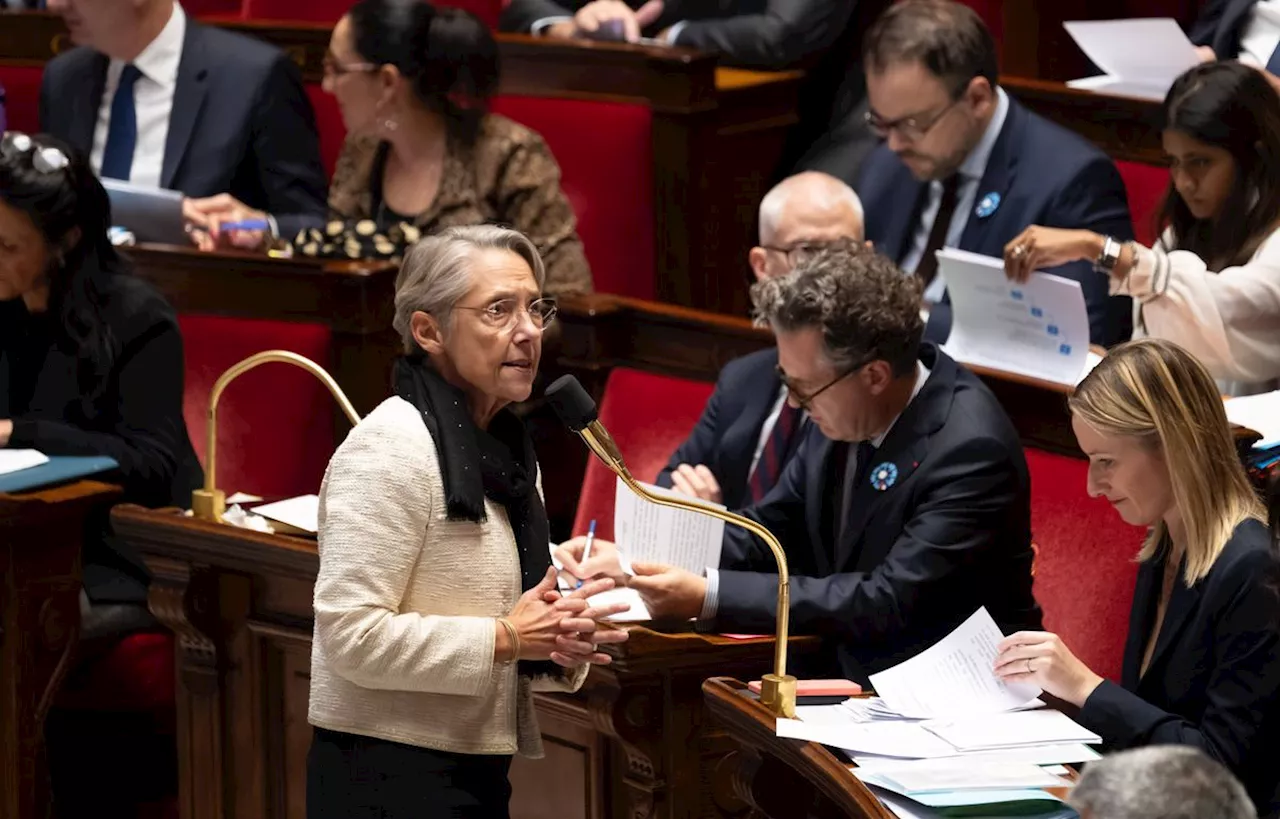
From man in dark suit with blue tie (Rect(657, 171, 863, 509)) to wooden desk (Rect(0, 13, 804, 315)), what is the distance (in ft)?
2.22

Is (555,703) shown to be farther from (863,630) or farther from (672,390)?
(672,390)

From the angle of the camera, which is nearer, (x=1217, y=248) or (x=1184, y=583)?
(x=1184, y=583)

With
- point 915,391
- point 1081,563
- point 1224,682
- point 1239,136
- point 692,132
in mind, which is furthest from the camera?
point 692,132

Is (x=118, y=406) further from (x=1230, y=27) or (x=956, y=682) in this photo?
(x=1230, y=27)

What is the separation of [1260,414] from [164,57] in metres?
2.37

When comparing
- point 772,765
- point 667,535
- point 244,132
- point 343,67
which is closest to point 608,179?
point 343,67

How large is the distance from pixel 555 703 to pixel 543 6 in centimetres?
221

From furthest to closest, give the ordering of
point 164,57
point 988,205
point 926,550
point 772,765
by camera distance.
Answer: point 164,57 → point 988,205 → point 926,550 → point 772,765

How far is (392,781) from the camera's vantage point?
197 cm

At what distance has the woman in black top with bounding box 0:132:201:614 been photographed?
2.96 meters

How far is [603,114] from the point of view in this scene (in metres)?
3.81

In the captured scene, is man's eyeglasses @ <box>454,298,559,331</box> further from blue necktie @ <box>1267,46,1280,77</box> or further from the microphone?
blue necktie @ <box>1267,46,1280,77</box>

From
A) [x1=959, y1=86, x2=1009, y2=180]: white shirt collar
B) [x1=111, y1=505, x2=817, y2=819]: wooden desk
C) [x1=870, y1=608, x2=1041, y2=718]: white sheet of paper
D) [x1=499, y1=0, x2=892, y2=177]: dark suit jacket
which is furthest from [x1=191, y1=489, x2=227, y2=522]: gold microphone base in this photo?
[x1=499, y1=0, x2=892, y2=177]: dark suit jacket

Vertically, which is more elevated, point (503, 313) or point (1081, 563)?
point (503, 313)
